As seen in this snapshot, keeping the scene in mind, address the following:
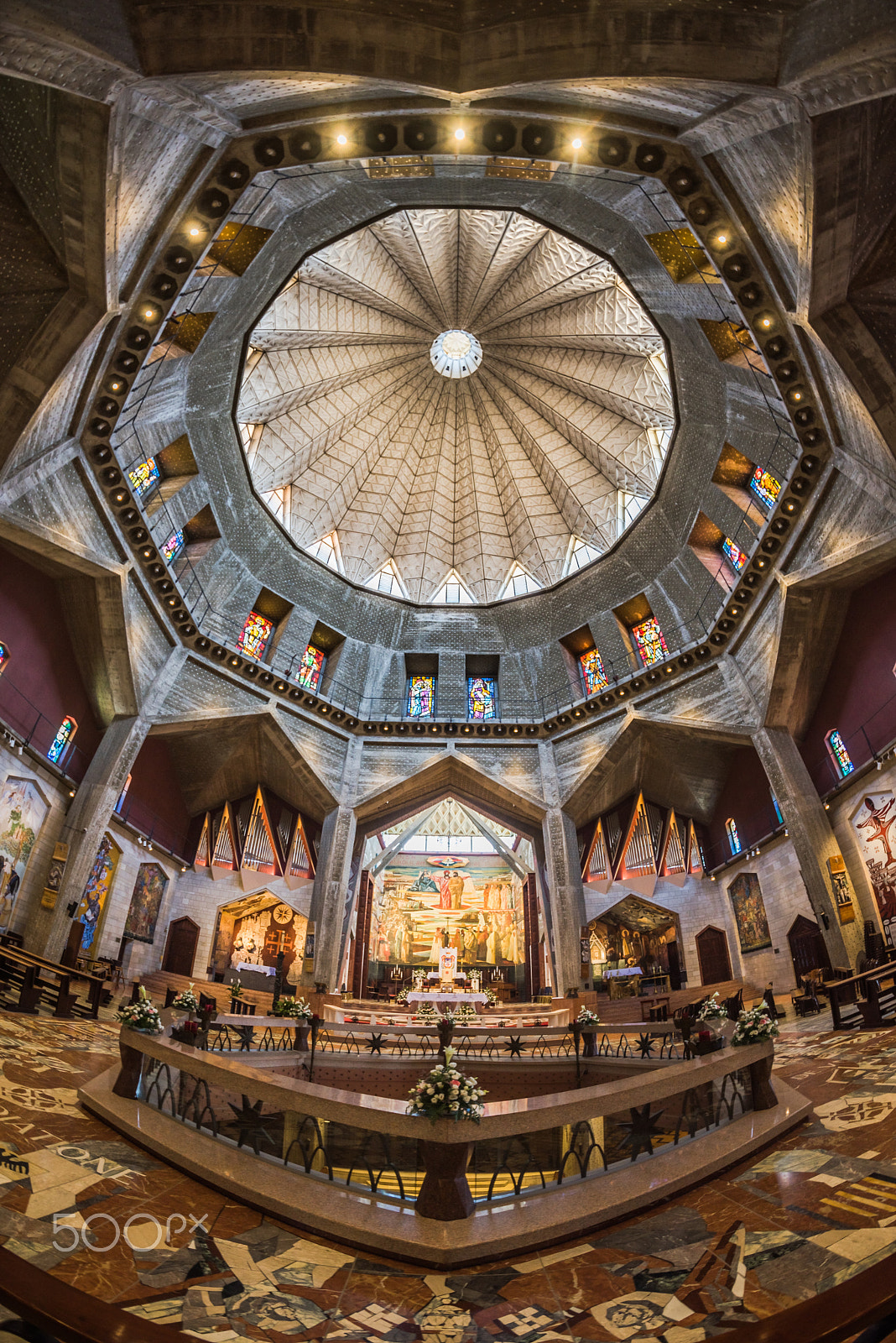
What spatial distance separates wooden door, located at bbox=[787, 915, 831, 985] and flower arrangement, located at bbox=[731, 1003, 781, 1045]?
11.5 meters

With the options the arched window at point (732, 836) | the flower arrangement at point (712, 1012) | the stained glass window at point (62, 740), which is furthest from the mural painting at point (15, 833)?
the arched window at point (732, 836)

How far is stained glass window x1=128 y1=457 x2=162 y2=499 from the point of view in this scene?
19.6 meters

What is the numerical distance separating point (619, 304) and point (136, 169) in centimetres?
1644

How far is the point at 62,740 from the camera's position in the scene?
1797 centimetres

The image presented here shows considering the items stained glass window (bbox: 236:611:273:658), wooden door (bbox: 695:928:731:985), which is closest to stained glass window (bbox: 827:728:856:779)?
wooden door (bbox: 695:928:731:985)

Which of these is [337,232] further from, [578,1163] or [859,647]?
[578,1163]

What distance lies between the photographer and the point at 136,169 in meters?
10.5

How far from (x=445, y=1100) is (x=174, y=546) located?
2041cm

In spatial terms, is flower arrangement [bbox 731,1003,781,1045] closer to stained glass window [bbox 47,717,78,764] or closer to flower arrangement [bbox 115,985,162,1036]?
flower arrangement [bbox 115,985,162,1036]

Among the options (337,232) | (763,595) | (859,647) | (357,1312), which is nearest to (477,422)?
(337,232)

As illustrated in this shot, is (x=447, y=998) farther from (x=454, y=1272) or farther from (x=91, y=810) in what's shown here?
(x=454, y=1272)

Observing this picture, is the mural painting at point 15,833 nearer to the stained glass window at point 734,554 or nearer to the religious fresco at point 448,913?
the religious fresco at point 448,913

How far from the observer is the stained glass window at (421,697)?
27656 millimetres

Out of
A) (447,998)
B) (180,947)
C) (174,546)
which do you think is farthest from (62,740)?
(447,998)
